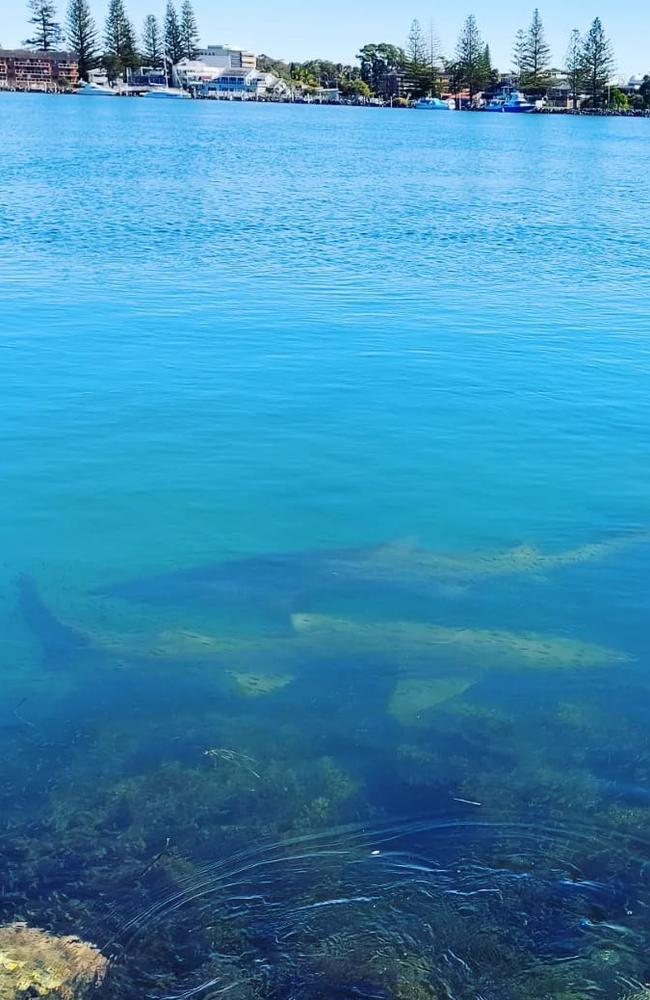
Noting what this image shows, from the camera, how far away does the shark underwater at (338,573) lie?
10.4 m

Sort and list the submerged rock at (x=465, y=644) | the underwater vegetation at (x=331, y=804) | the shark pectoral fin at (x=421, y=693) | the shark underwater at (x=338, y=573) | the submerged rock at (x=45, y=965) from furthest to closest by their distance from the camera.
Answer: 1. the shark underwater at (x=338, y=573)
2. the submerged rock at (x=465, y=644)
3. the shark pectoral fin at (x=421, y=693)
4. the underwater vegetation at (x=331, y=804)
5. the submerged rock at (x=45, y=965)

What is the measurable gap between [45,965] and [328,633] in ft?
14.7

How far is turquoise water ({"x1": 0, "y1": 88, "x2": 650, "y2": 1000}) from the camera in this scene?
604 centimetres

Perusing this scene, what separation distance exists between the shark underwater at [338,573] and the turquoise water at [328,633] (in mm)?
45

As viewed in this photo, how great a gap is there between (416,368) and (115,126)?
95741 mm

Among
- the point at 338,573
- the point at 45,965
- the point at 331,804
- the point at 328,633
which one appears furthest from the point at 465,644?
the point at 45,965

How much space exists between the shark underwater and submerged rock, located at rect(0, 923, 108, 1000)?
4611 mm

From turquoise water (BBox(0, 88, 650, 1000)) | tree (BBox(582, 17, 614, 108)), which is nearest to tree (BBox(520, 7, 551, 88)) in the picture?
tree (BBox(582, 17, 614, 108))

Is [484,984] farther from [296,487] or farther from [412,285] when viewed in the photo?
[412,285]

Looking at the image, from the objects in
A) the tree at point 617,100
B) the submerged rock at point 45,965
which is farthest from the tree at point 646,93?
the submerged rock at point 45,965

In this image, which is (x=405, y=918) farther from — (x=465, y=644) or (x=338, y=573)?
(x=338, y=573)

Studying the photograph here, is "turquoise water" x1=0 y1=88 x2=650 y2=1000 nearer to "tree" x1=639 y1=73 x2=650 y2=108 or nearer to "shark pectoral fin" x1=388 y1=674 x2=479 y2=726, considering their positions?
"shark pectoral fin" x1=388 y1=674 x2=479 y2=726

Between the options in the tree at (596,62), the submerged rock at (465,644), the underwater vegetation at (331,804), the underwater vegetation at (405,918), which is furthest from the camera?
the tree at (596,62)

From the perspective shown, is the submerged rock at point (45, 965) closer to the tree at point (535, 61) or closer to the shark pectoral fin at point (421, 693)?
the shark pectoral fin at point (421, 693)
